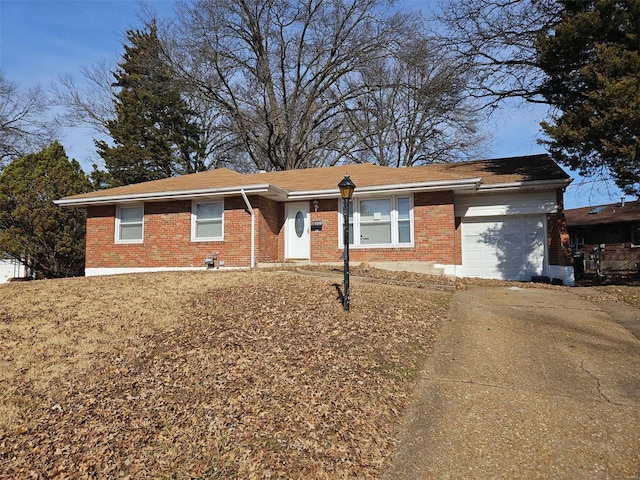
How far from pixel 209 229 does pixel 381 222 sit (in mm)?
5529

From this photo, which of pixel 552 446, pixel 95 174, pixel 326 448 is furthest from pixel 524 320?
pixel 95 174

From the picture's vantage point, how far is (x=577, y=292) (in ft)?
32.0

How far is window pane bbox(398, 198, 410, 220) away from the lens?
1249cm

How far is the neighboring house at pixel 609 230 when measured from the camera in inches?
949

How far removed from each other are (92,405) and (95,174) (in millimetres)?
26095

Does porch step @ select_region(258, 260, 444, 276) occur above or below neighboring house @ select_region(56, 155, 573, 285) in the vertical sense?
below

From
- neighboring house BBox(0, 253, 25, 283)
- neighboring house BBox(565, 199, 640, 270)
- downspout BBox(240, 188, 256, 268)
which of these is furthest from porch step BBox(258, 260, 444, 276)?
neighboring house BBox(565, 199, 640, 270)

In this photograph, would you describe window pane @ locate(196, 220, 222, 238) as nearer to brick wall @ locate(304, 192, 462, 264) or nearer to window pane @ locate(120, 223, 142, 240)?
window pane @ locate(120, 223, 142, 240)

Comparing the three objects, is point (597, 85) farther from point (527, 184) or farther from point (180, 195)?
point (180, 195)

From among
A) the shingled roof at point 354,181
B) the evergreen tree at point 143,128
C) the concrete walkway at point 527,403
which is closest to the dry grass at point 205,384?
the concrete walkway at point 527,403

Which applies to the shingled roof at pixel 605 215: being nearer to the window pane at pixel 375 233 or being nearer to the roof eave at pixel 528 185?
the roof eave at pixel 528 185

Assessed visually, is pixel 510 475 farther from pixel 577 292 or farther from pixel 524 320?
pixel 577 292

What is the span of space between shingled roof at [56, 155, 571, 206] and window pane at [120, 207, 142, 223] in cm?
56

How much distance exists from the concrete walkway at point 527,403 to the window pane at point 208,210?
8.74 meters
